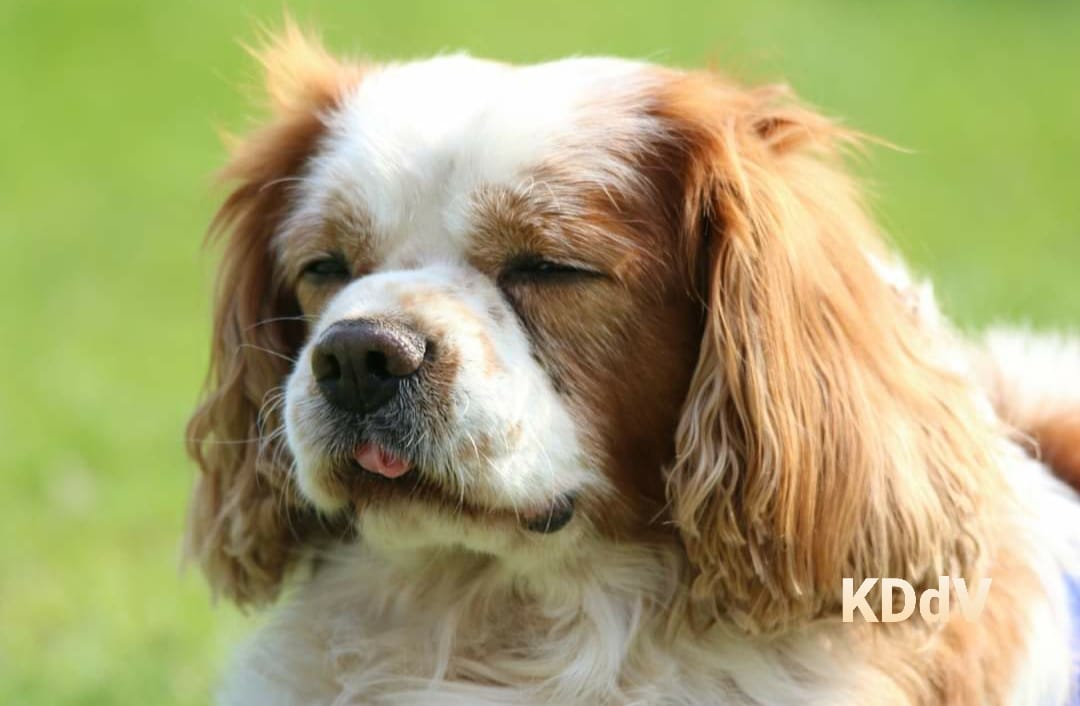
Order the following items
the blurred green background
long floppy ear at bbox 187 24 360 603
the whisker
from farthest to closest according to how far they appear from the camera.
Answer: the blurred green background, long floppy ear at bbox 187 24 360 603, the whisker

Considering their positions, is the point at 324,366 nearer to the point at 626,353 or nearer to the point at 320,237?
the point at 320,237

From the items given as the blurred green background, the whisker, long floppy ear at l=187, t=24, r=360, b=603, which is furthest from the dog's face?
the blurred green background

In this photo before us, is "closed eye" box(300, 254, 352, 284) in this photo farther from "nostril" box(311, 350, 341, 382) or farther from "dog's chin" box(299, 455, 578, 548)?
"dog's chin" box(299, 455, 578, 548)

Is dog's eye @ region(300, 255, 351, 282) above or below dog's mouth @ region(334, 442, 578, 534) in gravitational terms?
above

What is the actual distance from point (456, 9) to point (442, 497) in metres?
17.5

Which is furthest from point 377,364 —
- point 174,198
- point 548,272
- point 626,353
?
point 174,198

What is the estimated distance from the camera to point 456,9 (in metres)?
20.5

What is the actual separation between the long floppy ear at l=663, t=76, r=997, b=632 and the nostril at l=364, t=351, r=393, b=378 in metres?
0.72

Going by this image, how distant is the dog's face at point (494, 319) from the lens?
3.65 meters

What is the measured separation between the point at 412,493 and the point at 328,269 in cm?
73

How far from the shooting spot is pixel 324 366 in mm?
3676

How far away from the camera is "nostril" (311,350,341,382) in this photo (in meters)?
3.65

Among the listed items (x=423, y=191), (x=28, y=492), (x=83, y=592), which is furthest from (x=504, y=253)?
(x=28, y=492)

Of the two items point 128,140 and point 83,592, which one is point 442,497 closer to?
point 83,592
